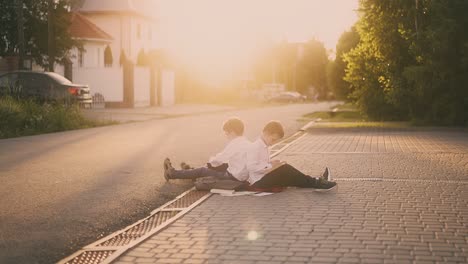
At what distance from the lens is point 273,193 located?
352 inches

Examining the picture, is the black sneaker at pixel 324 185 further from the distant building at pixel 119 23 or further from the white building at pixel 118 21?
the white building at pixel 118 21

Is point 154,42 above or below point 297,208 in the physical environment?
above

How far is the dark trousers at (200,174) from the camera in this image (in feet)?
30.7

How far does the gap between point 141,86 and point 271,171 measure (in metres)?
35.1

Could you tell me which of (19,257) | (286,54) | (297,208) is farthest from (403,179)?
(286,54)

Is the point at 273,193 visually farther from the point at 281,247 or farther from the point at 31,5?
the point at 31,5

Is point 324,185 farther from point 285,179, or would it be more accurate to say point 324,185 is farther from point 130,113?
point 130,113

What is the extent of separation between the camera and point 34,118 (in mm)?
20781

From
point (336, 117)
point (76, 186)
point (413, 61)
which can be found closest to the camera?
point (76, 186)

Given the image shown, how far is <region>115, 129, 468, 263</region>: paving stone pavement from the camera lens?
561 cm

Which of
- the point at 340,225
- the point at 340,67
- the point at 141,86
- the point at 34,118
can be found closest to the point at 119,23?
the point at 141,86

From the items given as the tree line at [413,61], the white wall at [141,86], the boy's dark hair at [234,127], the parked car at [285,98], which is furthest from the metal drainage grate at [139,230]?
the parked car at [285,98]

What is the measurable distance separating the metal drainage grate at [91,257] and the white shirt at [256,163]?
3493mm

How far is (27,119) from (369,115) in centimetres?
1487
